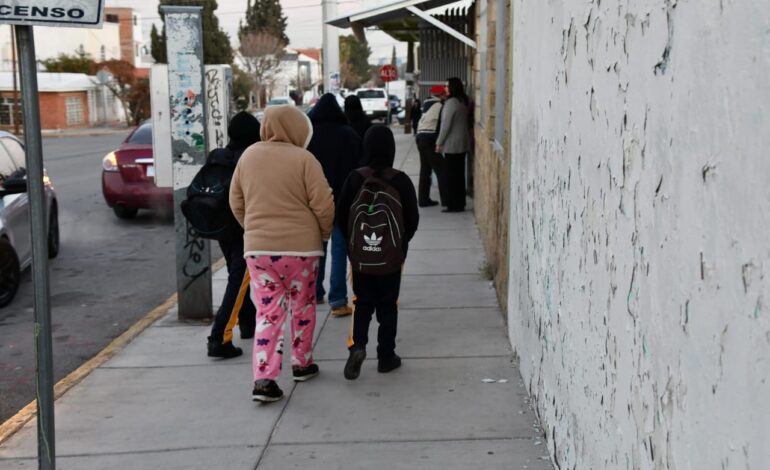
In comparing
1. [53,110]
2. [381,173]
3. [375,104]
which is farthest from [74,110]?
[381,173]

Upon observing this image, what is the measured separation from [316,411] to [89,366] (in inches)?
81.0

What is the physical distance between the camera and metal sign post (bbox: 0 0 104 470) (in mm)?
3801

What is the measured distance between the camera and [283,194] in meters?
5.62

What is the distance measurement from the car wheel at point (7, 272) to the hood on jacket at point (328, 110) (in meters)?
3.34

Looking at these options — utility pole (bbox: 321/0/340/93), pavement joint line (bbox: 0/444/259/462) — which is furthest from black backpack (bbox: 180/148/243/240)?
utility pole (bbox: 321/0/340/93)

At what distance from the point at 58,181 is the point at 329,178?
15.0 m

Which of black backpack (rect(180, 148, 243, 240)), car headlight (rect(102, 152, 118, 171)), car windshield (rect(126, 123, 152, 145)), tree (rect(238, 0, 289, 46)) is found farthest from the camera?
tree (rect(238, 0, 289, 46))

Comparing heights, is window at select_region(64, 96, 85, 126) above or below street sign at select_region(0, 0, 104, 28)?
below

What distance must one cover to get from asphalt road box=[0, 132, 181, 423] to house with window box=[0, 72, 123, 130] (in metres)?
37.8

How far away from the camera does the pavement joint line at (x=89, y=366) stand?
18.2ft

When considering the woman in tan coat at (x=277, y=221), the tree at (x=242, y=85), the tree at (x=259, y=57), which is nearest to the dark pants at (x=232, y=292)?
the woman in tan coat at (x=277, y=221)

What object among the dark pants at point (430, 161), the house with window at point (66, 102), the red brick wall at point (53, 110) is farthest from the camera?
the red brick wall at point (53, 110)

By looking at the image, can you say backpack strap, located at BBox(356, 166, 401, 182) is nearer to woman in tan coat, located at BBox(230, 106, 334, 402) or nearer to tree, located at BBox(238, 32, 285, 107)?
woman in tan coat, located at BBox(230, 106, 334, 402)

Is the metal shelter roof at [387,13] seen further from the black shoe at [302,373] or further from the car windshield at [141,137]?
the black shoe at [302,373]
